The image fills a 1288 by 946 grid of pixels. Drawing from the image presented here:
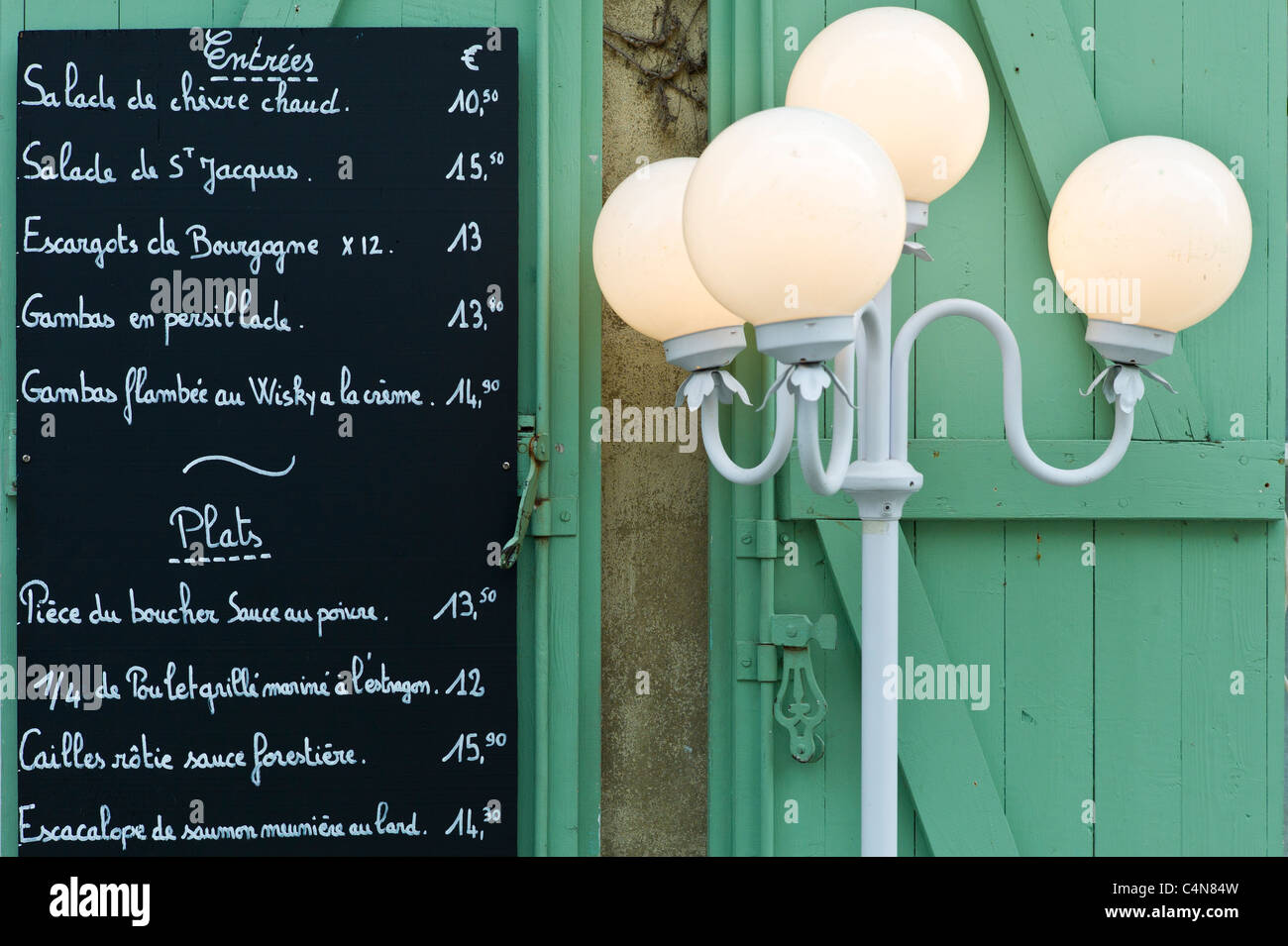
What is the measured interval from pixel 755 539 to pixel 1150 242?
0.85 metres

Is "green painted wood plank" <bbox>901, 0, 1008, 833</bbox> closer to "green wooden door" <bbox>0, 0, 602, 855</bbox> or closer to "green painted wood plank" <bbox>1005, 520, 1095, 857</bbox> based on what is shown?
"green painted wood plank" <bbox>1005, 520, 1095, 857</bbox>

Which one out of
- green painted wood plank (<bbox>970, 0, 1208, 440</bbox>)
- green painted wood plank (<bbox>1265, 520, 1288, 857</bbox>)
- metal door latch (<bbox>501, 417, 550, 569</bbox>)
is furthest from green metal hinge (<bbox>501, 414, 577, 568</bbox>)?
green painted wood plank (<bbox>1265, 520, 1288, 857</bbox>)

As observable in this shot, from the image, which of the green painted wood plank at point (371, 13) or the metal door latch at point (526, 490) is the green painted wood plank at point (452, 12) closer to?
the green painted wood plank at point (371, 13)

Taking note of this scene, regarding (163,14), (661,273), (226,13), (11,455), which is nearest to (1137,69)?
(661,273)

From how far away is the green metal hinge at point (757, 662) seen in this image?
1.87 metres

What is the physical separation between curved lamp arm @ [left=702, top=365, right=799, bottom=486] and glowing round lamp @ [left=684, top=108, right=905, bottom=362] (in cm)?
14

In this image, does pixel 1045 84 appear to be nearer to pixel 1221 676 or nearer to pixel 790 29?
pixel 790 29

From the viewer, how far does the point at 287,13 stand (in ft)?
6.10

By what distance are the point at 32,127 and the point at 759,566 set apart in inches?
63.1

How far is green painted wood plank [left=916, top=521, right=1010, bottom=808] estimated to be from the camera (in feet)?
6.27

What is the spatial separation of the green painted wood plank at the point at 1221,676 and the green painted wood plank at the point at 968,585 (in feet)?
1.20
